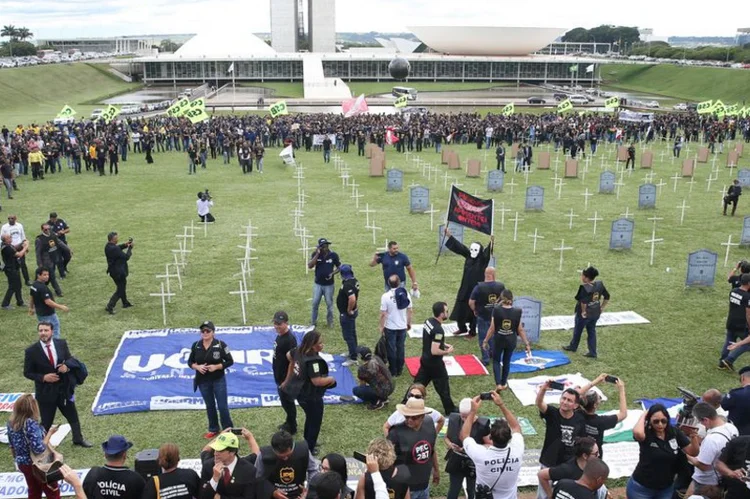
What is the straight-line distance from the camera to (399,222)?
21703 millimetres

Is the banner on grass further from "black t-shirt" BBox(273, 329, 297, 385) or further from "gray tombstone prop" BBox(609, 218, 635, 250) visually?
"black t-shirt" BBox(273, 329, 297, 385)

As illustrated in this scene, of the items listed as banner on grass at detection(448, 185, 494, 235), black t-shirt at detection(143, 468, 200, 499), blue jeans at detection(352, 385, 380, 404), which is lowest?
blue jeans at detection(352, 385, 380, 404)

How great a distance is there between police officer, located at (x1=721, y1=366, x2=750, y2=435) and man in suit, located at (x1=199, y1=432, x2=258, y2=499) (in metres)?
5.26

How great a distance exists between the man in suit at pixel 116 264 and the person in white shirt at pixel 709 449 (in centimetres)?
1066

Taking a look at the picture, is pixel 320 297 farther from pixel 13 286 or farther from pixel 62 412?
pixel 13 286

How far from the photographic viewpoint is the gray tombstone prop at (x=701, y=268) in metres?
15.2

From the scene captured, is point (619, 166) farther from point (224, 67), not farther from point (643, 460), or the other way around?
point (224, 67)

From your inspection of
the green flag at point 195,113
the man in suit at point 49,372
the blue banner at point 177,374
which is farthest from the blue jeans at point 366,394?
the green flag at point 195,113

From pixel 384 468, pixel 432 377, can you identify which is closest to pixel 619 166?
pixel 432 377

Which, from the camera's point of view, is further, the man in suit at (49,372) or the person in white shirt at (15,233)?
the person in white shirt at (15,233)

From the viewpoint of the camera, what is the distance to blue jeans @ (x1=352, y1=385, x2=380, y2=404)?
9.68 m

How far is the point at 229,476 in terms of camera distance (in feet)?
18.5

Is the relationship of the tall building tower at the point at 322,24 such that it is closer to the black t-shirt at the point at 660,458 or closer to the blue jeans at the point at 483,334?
the blue jeans at the point at 483,334

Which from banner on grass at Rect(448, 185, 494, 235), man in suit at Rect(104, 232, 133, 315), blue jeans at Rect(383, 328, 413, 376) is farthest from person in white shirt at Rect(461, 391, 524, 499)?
man in suit at Rect(104, 232, 133, 315)
